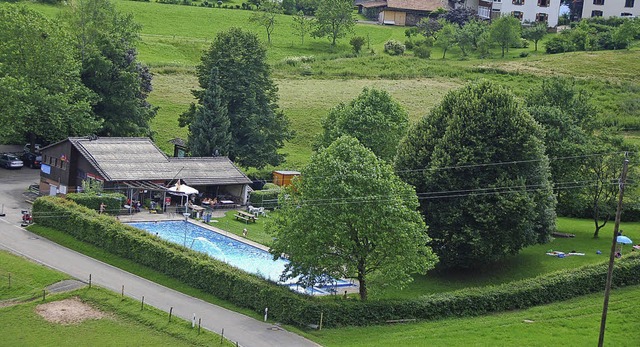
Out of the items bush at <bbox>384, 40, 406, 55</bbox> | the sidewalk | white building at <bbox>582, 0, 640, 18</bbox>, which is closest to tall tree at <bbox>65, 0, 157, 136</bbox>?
the sidewalk

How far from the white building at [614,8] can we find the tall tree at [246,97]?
8224 centimetres

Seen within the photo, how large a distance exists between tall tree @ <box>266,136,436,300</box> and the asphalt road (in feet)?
15.4

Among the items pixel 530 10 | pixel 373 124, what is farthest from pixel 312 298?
pixel 530 10

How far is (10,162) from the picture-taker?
268 feet

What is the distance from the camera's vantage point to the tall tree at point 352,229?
52.7 metres

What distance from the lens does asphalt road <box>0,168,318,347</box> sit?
161 feet

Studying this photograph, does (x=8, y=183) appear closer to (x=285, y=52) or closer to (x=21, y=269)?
(x=21, y=269)

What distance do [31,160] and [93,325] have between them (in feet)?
121

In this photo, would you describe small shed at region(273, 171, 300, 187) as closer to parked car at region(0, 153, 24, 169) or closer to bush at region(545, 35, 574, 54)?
parked car at region(0, 153, 24, 169)

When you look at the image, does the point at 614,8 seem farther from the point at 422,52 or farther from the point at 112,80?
the point at 112,80

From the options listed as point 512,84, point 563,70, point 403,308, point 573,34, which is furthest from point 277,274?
point 573,34

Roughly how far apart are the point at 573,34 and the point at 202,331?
98.5 meters

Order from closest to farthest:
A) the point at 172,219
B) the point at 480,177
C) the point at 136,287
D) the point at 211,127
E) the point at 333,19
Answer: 1. the point at 136,287
2. the point at 480,177
3. the point at 172,219
4. the point at 211,127
5. the point at 333,19

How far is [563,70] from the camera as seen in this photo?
120938 millimetres
